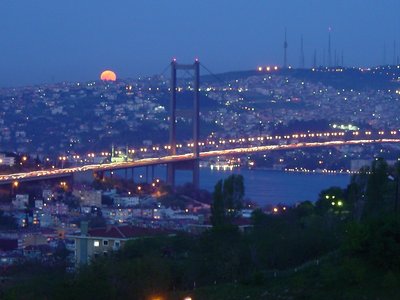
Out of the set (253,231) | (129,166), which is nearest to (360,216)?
(253,231)

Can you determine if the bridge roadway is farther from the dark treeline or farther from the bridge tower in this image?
the dark treeline

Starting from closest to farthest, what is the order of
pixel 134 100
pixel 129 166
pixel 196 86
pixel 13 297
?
pixel 13 297 → pixel 129 166 → pixel 196 86 → pixel 134 100

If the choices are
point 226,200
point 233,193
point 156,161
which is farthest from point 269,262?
point 156,161

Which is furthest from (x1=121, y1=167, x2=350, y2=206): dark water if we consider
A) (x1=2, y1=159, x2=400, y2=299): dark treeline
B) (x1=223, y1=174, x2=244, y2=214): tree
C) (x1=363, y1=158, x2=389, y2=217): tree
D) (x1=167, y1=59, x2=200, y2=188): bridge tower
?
(x1=2, y1=159, x2=400, y2=299): dark treeline

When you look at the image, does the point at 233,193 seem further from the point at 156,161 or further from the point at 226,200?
the point at 156,161

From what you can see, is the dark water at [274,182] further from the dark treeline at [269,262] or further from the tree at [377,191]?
the dark treeline at [269,262]

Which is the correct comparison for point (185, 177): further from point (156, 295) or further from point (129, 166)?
point (156, 295)
